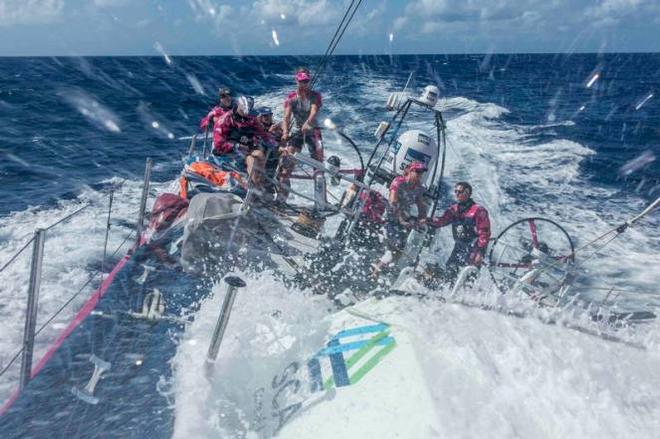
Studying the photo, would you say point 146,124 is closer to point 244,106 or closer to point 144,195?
point 244,106

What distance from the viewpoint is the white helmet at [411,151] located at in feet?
20.5

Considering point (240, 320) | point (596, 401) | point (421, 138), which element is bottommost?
point (240, 320)

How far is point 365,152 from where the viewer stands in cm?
1343

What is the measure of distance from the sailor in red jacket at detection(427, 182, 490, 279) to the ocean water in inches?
54.2

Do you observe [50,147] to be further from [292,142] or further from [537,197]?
[537,197]

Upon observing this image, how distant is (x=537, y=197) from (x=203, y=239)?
904 cm

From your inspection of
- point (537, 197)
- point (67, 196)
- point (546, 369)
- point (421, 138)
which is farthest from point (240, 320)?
point (537, 197)

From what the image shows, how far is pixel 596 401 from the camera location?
2926mm

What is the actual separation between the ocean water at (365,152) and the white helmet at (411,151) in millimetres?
2260

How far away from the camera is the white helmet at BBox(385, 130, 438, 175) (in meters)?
6.25

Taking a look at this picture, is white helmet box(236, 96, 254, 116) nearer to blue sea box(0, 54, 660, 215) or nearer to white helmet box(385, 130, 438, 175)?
white helmet box(385, 130, 438, 175)

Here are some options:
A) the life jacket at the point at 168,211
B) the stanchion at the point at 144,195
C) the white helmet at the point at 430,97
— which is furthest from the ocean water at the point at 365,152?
the white helmet at the point at 430,97

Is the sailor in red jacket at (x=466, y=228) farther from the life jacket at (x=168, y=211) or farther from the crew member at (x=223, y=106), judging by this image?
the crew member at (x=223, y=106)

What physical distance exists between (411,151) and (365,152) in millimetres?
7251
